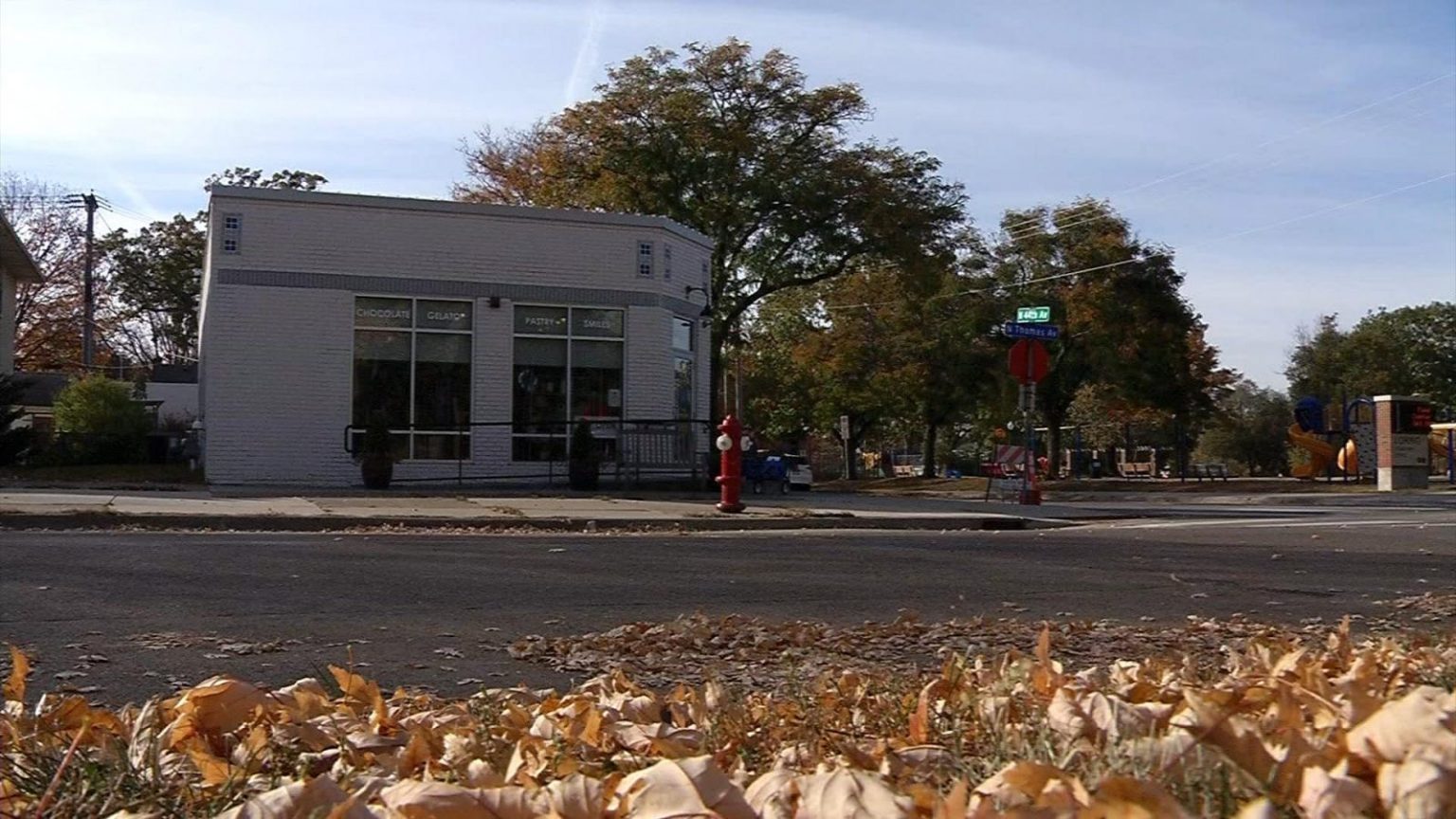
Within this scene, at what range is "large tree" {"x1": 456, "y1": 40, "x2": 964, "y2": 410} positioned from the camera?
3547 cm

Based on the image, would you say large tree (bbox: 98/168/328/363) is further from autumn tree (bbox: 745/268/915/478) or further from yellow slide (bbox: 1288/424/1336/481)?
yellow slide (bbox: 1288/424/1336/481)

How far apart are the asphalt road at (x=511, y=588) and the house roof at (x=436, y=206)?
12.7 meters

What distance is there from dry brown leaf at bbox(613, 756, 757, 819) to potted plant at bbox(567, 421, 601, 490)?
20076mm

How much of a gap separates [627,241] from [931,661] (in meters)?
20.1

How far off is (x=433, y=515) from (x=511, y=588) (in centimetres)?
667

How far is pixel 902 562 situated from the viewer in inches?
424

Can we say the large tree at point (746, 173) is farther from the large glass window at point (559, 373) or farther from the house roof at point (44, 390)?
the house roof at point (44, 390)

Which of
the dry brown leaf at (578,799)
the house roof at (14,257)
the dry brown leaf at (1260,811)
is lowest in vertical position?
the dry brown leaf at (578,799)

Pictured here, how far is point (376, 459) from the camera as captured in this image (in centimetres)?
2208

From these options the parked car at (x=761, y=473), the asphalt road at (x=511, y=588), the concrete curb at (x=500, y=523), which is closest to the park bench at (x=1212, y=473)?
the parked car at (x=761, y=473)

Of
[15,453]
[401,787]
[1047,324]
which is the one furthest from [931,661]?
[15,453]

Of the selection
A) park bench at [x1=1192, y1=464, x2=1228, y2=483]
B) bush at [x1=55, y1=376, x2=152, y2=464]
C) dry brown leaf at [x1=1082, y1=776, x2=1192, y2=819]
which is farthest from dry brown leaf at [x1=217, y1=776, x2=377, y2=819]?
park bench at [x1=1192, y1=464, x2=1228, y2=483]

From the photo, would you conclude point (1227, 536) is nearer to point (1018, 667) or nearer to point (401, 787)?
point (1018, 667)

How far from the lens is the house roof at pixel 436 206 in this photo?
23.5 meters
